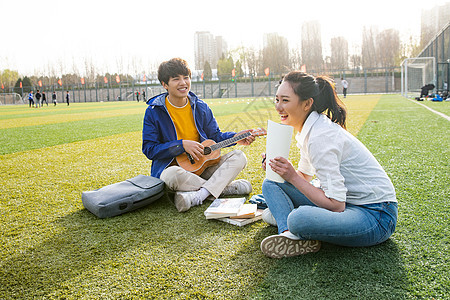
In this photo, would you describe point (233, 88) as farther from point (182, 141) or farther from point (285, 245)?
point (285, 245)

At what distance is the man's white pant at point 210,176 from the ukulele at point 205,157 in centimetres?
11

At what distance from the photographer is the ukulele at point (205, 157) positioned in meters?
3.75

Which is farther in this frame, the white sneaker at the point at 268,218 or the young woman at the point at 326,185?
the white sneaker at the point at 268,218

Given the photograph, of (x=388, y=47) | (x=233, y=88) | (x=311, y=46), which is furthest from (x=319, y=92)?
(x=311, y=46)

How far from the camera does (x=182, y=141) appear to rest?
3.64m

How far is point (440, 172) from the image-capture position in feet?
14.3

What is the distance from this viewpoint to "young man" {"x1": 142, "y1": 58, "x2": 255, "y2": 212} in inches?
144

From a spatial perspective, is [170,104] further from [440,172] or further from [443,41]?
[443,41]

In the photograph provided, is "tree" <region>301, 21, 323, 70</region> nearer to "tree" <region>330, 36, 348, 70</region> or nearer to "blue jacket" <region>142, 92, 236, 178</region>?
"tree" <region>330, 36, 348, 70</region>

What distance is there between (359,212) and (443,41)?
27055 millimetres

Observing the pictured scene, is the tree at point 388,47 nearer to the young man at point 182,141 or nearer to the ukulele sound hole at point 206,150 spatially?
the young man at point 182,141

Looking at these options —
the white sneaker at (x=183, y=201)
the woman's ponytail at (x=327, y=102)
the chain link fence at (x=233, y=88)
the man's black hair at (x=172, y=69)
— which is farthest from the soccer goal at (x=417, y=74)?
the woman's ponytail at (x=327, y=102)

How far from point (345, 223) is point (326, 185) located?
0.89 feet

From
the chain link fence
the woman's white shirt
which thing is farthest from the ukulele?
the chain link fence
